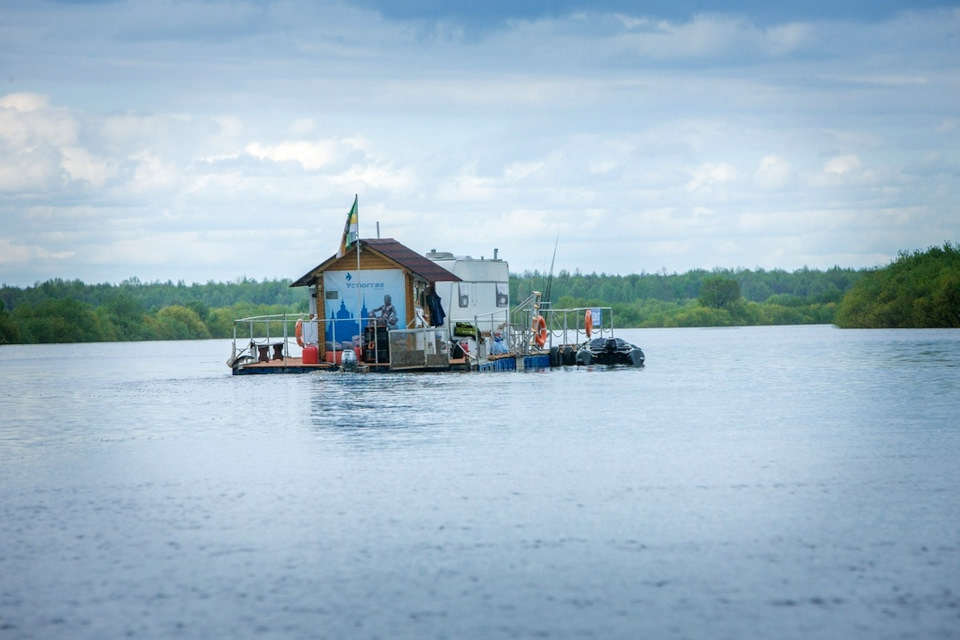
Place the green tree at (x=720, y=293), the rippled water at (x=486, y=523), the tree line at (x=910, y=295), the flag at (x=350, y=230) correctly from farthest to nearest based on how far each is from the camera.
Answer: the green tree at (x=720, y=293) → the tree line at (x=910, y=295) → the flag at (x=350, y=230) → the rippled water at (x=486, y=523)

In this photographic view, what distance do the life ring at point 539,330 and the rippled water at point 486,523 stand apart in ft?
64.0

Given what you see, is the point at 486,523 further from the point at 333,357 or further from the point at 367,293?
the point at 333,357

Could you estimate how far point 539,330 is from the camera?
156 feet

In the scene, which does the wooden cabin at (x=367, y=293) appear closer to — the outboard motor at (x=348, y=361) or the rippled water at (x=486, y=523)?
the outboard motor at (x=348, y=361)

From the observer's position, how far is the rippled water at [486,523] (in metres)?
9.35

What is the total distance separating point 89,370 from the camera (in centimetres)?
6128

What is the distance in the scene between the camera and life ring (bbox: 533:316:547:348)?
156 feet

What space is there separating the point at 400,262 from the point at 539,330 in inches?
394

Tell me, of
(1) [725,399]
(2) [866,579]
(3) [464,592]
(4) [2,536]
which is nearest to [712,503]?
(2) [866,579]

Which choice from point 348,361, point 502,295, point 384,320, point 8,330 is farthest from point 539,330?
point 8,330

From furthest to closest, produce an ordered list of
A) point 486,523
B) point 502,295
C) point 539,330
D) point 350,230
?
point 539,330
point 502,295
point 350,230
point 486,523

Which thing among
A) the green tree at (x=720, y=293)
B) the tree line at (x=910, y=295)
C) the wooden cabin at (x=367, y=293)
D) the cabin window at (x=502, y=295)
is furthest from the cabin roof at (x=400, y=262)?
the green tree at (x=720, y=293)

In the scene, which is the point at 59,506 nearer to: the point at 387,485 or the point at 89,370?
the point at 387,485

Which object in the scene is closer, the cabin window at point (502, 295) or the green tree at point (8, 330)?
the cabin window at point (502, 295)
